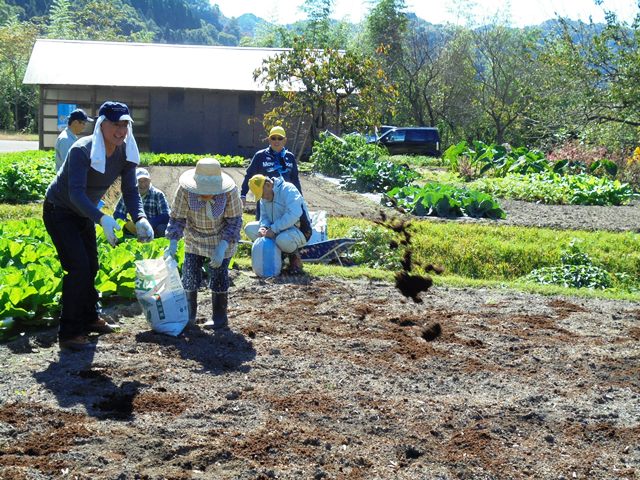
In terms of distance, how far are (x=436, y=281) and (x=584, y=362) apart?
3418mm

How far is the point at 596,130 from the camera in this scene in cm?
2173

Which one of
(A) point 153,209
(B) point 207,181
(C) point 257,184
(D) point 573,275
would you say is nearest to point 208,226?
(B) point 207,181

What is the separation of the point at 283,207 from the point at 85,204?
3763mm

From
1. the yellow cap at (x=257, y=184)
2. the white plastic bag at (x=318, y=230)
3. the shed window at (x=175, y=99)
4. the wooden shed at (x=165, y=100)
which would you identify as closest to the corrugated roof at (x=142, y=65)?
the wooden shed at (x=165, y=100)

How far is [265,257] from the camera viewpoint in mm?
10094

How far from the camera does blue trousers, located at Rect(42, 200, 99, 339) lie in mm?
6797

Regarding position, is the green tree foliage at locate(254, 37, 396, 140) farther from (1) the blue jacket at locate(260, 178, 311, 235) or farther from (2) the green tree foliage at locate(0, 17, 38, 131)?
(2) the green tree foliage at locate(0, 17, 38, 131)

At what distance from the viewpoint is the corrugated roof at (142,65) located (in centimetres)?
3428

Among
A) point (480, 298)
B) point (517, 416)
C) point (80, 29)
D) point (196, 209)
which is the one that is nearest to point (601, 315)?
point (480, 298)

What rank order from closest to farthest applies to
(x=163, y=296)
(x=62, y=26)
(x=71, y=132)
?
1. (x=163, y=296)
2. (x=71, y=132)
3. (x=62, y=26)

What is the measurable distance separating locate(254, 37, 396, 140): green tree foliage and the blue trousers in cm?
2226

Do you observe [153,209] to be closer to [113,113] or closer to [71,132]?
[71,132]

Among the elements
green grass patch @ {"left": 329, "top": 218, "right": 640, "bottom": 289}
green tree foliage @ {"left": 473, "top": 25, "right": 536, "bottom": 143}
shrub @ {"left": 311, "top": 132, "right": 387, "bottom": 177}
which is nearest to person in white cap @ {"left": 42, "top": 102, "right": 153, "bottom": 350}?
green grass patch @ {"left": 329, "top": 218, "right": 640, "bottom": 289}

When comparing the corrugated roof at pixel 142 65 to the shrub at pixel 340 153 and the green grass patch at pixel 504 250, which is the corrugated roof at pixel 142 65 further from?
the green grass patch at pixel 504 250
